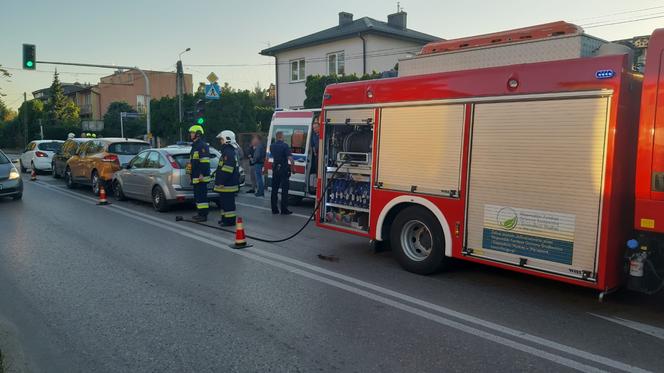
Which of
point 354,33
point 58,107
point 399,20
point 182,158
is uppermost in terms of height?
point 399,20

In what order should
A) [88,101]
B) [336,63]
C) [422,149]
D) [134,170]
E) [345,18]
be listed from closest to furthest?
[422,149], [134,170], [336,63], [345,18], [88,101]

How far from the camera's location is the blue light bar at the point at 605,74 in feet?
15.7

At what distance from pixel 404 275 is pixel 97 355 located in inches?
146

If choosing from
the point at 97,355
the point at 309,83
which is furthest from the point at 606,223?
the point at 309,83

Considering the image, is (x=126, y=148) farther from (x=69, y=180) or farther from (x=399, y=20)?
(x=399, y=20)

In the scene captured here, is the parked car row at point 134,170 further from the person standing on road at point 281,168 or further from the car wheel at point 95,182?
the person standing on road at point 281,168

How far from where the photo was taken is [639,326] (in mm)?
4859

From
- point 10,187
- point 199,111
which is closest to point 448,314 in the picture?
point 10,187

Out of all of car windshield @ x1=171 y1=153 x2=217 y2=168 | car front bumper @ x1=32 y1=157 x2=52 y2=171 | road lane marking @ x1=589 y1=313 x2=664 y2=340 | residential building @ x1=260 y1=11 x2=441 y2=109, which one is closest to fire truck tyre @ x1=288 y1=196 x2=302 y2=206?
car windshield @ x1=171 y1=153 x2=217 y2=168

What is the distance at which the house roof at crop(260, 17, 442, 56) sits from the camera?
28.0 metres

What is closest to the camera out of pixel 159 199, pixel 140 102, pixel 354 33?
pixel 159 199

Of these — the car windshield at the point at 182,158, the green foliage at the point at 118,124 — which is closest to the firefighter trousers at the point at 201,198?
the car windshield at the point at 182,158

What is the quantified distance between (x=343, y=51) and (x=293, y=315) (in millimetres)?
25482

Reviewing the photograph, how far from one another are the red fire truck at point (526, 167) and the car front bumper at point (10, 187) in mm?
10503
